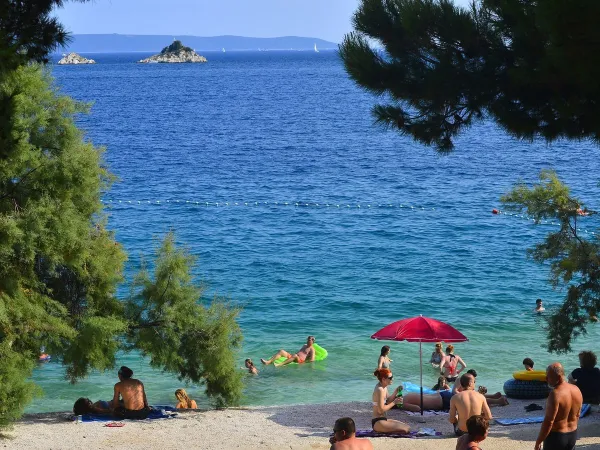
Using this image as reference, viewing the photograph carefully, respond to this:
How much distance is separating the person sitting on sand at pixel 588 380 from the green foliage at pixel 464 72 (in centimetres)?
530

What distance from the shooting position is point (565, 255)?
15.2 meters

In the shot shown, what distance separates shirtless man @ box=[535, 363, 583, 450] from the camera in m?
8.40

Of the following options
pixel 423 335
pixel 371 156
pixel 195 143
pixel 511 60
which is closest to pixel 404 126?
pixel 511 60

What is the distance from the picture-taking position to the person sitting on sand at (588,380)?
1315 cm

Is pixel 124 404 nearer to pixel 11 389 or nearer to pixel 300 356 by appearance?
pixel 11 389

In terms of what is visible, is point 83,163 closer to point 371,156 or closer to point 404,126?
point 404,126

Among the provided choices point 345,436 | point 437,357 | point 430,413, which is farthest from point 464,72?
point 437,357

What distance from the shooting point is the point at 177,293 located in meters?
14.7

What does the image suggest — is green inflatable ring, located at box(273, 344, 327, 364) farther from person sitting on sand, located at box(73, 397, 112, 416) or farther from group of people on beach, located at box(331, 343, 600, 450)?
person sitting on sand, located at box(73, 397, 112, 416)

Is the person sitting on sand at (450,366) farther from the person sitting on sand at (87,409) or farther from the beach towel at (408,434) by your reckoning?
the person sitting on sand at (87,409)

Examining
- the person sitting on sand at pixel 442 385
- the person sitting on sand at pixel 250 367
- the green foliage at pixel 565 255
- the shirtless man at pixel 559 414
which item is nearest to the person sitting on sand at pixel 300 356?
the person sitting on sand at pixel 250 367

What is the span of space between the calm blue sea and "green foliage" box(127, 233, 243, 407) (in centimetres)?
173

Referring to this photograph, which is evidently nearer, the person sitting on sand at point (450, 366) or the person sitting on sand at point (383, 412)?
the person sitting on sand at point (383, 412)

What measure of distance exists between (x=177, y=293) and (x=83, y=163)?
9.61 feet
